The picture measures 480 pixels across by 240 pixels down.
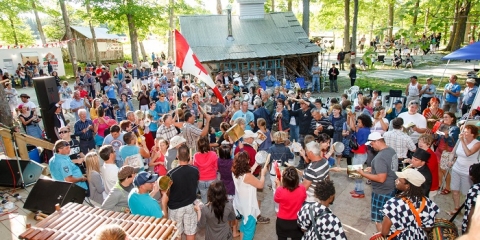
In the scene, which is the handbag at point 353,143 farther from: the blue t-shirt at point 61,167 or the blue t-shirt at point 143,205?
the blue t-shirt at point 61,167

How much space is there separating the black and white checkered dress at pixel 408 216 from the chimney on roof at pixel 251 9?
64.9 ft

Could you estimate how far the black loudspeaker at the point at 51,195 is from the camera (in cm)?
502

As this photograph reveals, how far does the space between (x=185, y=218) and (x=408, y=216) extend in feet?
9.74

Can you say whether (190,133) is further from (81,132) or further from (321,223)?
(321,223)

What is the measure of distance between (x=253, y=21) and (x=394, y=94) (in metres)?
12.5

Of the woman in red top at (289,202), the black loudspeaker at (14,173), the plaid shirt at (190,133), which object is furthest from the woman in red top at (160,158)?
the black loudspeaker at (14,173)

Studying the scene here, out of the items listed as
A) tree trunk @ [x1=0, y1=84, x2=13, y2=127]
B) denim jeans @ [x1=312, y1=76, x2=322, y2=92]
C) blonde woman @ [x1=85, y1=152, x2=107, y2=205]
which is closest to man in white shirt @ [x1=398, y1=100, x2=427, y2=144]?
blonde woman @ [x1=85, y1=152, x2=107, y2=205]

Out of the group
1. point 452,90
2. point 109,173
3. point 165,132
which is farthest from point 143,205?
point 452,90

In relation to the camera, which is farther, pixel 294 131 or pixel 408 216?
pixel 294 131

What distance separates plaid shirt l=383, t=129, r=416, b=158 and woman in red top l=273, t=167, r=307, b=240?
279 centimetres

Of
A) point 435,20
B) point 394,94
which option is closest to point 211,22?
point 394,94

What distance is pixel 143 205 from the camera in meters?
4.01

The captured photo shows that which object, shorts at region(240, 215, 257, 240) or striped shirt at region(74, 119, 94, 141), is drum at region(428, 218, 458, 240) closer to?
shorts at region(240, 215, 257, 240)

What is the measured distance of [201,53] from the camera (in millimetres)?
18578
